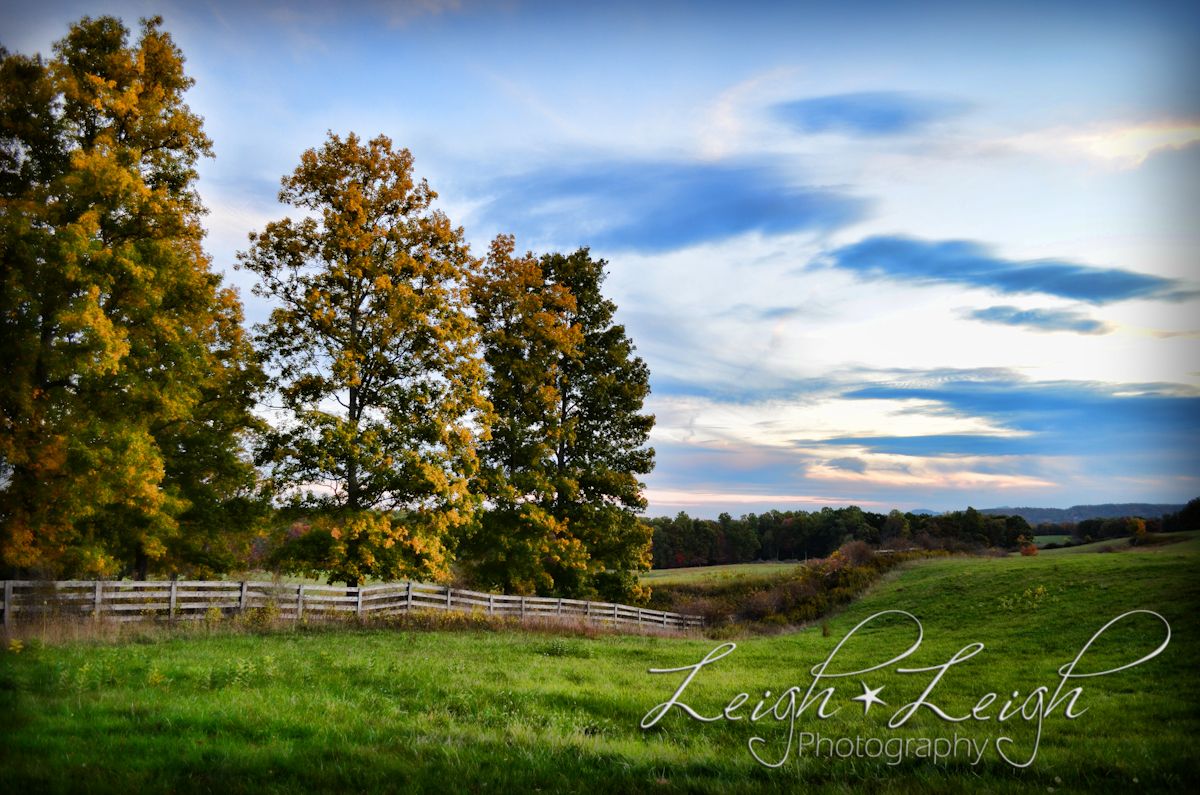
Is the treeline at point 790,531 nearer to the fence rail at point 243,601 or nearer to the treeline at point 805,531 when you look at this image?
the treeline at point 805,531

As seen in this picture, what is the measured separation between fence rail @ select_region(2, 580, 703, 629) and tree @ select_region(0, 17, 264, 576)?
1.75m

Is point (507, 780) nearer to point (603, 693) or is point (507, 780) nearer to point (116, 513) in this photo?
point (603, 693)

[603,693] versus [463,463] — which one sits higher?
[463,463]

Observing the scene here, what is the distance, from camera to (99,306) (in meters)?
15.2

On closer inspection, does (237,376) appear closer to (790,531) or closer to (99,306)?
(99,306)

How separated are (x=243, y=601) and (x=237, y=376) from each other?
26.1 ft

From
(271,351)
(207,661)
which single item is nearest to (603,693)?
(207,661)

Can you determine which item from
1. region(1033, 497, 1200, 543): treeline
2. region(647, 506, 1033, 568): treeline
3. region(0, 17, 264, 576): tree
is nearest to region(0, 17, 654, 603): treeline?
region(0, 17, 264, 576): tree

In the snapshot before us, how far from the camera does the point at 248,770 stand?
18.9 feet

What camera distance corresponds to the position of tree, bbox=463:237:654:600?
25031mm

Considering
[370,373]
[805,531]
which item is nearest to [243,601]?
[370,373]

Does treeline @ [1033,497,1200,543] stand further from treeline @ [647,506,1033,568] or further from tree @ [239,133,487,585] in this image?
tree @ [239,133,487,585]

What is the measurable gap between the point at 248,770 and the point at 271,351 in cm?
1676

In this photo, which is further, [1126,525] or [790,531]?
[790,531]
